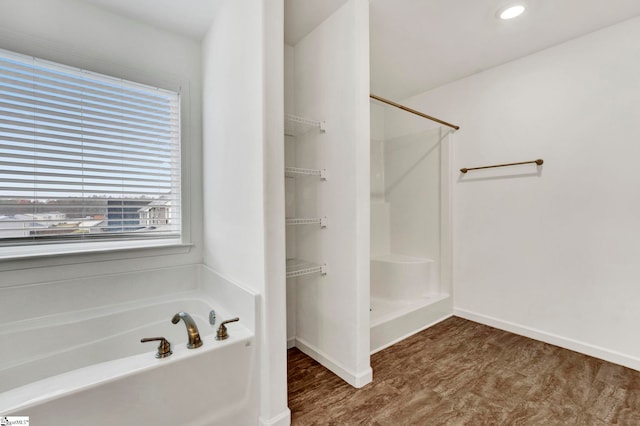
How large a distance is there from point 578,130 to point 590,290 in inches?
47.2

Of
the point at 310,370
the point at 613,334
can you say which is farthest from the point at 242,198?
the point at 613,334

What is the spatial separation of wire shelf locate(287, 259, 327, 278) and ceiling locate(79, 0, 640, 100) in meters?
1.70

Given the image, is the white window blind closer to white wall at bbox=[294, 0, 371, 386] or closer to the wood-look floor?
white wall at bbox=[294, 0, 371, 386]

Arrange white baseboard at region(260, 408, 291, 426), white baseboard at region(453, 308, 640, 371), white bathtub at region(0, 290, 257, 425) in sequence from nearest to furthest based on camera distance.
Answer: white bathtub at region(0, 290, 257, 425) < white baseboard at region(260, 408, 291, 426) < white baseboard at region(453, 308, 640, 371)

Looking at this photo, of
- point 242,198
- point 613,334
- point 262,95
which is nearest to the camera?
point 262,95

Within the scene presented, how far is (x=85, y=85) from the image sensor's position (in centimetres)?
182

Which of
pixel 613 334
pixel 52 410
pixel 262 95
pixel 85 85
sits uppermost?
pixel 85 85

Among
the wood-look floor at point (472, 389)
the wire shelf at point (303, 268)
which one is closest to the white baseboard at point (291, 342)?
the wood-look floor at point (472, 389)

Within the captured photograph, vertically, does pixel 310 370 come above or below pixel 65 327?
below

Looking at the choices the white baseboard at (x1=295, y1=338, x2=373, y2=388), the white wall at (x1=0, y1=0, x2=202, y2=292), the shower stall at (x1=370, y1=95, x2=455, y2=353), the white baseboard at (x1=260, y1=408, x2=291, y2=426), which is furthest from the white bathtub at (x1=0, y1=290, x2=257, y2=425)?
the shower stall at (x1=370, y1=95, x2=455, y2=353)

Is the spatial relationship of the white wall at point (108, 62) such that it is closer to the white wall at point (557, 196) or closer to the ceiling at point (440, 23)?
the ceiling at point (440, 23)

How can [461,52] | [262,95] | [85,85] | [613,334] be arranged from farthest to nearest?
1. [461,52]
2. [613,334]
3. [85,85]
4. [262,95]

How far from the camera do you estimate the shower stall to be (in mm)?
2789

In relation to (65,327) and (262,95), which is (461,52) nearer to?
(262,95)
